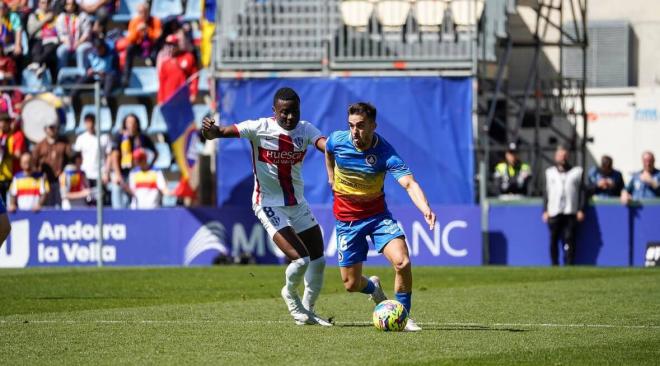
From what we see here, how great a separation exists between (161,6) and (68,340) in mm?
19926

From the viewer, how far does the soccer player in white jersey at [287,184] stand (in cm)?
1327

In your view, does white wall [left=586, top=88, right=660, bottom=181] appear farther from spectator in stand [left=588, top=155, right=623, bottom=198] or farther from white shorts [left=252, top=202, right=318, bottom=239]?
white shorts [left=252, top=202, right=318, bottom=239]

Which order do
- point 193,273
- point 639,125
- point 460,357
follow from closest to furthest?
1. point 460,357
2. point 193,273
3. point 639,125

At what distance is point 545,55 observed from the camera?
103ft

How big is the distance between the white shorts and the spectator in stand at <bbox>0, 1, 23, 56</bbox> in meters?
19.0

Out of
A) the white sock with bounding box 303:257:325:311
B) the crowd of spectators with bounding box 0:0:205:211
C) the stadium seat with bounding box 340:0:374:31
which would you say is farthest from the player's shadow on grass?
the stadium seat with bounding box 340:0:374:31

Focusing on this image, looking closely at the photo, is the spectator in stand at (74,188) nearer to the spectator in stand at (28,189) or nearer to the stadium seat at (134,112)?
the spectator in stand at (28,189)

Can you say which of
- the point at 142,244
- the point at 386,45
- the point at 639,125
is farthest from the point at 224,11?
the point at 639,125

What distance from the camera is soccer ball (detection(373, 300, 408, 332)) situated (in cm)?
1208

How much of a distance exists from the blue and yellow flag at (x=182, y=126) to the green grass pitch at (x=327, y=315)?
230 inches

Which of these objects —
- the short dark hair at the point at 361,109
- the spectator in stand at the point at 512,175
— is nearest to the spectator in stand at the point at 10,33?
the spectator in stand at the point at 512,175

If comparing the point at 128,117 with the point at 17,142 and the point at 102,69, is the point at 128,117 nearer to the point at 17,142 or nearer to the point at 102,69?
the point at 17,142

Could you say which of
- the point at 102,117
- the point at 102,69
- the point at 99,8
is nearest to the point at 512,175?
the point at 102,117

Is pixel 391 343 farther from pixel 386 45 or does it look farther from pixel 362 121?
pixel 386 45
